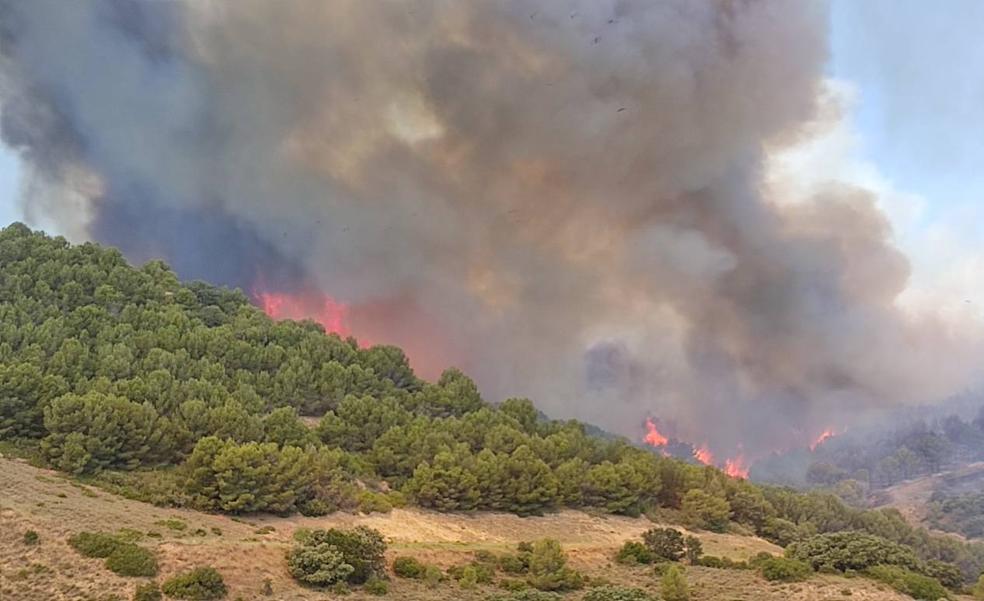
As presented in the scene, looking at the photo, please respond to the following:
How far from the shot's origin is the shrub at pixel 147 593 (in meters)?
35.2

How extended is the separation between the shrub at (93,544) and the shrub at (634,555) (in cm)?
3530

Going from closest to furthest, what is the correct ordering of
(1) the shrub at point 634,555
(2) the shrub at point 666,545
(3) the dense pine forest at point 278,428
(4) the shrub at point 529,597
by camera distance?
(4) the shrub at point 529,597, (1) the shrub at point 634,555, (2) the shrub at point 666,545, (3) the dense pine forest at point 278,428

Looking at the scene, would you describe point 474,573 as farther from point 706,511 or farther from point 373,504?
point 706,511

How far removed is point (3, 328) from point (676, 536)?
246 feet

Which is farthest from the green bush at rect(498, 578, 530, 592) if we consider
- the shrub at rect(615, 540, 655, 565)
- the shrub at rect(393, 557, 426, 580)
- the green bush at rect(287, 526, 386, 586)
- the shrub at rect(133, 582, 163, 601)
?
the shrub at rect(133, 582, 163, 601)

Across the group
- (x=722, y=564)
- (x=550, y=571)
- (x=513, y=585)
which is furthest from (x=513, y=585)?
(x=722, y=564)

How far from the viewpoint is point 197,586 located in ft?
121

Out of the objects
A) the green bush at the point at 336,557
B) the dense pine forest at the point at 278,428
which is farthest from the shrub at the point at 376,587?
the dense pine forest at the point at 278,428

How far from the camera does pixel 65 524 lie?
41750 mm

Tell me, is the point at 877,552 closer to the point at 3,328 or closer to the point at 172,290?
the point at 3,328

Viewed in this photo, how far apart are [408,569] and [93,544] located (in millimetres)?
17761

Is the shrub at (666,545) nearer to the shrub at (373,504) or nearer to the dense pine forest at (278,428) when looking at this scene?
the dense pine forest at (278,428)

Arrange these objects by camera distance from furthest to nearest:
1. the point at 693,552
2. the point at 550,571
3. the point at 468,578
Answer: the point at 693,552, the point at 550,571, the point at 468,578

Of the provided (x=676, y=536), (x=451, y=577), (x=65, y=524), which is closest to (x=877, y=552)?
(x=676, y=536)
